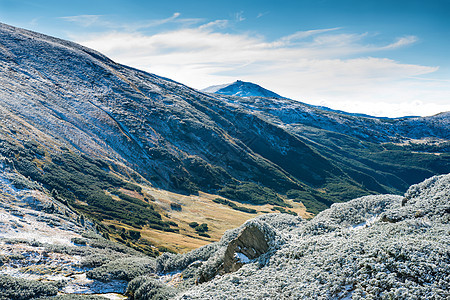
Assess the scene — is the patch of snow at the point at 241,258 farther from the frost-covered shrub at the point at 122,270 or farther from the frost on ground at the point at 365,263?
the frost-covered shrub at the point at 122,270

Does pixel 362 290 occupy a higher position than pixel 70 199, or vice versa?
pixel 362 290

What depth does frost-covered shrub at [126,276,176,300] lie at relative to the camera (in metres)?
17.7

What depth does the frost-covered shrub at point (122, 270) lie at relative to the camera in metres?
21.4

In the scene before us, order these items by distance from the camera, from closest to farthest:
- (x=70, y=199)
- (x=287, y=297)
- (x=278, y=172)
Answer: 1. (x=287, y=297)
2. (x=70, y=199)
3. (x=278, y=172)

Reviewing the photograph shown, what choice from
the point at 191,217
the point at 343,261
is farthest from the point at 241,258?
the point at 191,217

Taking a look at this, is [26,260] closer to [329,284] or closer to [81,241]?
[81,241]

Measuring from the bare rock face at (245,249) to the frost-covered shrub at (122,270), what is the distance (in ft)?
31.3

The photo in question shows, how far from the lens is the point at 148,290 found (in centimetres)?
1902

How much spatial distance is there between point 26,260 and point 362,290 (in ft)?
81.2

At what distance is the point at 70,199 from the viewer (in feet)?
248

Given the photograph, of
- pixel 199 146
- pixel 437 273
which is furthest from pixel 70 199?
pixel 199 146

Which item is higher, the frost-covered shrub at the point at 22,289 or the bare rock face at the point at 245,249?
the bare rock face at the point at 245,249

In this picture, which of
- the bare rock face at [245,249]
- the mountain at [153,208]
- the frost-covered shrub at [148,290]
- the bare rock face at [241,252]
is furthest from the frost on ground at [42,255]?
the bare rock face at [245,249]

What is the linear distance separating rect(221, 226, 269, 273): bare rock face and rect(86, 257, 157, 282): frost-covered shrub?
9.53m
